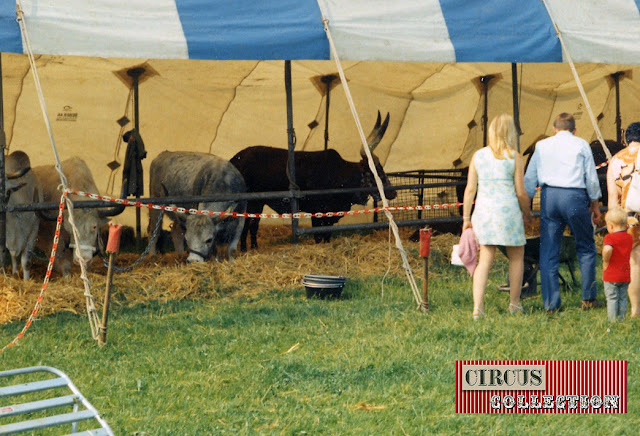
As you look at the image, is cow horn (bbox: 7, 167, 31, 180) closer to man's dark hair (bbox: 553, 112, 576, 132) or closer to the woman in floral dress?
the woman in floral dress

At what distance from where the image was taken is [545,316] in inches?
241

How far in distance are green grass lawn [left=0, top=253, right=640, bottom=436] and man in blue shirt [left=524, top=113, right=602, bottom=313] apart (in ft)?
0.95

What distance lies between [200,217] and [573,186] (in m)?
4.08

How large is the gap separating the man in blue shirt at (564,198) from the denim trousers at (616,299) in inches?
18.1

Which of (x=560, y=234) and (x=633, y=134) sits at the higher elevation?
(x=633, y=134)

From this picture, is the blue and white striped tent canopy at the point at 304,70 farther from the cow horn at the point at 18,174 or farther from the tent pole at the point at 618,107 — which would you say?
the cow horn at the point at 18,174

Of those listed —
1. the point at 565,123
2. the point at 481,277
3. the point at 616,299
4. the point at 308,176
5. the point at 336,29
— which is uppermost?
the point at 336,29

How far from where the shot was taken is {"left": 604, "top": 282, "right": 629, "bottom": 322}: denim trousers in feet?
19.6

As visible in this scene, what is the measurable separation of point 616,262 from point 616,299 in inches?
10.8

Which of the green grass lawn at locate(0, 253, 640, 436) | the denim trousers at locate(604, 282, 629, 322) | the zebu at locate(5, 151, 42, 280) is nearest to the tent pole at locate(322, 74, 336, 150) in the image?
the zebu at locate(5, 151, 42, 280)

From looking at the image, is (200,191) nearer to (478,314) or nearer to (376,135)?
(376,135)

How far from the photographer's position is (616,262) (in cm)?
594

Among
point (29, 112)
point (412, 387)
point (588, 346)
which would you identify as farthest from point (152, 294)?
point (29, 112)

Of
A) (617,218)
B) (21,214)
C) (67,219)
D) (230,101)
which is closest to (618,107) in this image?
(230,101)
